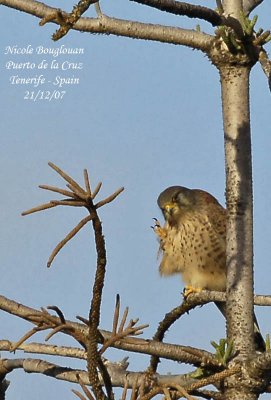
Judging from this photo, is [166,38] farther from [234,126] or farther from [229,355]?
[229,355]

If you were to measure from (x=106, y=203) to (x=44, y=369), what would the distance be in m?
1.34

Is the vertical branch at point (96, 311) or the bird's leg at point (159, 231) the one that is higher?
the bird's leg at point (159, 231)

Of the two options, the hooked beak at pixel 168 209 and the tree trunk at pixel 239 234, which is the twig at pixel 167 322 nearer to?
the tree trunk at pixel 239 234

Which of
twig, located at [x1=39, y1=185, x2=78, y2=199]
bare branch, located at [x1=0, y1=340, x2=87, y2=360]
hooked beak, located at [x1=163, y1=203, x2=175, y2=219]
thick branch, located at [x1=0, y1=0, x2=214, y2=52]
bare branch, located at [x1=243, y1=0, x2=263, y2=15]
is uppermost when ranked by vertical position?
hooked beak, located at [x1=163, y1=203, x2=175, y2=219]

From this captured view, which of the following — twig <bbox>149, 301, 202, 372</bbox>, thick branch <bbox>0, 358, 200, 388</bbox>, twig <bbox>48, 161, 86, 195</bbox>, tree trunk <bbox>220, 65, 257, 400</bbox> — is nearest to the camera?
twig <bbox>48, 161, 86, 195</bbox>

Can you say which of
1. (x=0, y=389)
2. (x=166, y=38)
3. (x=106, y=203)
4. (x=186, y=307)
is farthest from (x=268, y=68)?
(x=0, y=389)

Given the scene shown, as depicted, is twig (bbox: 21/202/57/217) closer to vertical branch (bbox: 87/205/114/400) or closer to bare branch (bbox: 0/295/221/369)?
vertical branch (bbox: 87/205/114/400)

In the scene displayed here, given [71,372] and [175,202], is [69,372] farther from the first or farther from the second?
[175,202]

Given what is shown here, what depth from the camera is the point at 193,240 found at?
18.8 ft

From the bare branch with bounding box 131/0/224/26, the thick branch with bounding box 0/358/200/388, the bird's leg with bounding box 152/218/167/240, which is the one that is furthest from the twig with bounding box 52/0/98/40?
the bird's leg with bounding box 152/218/167/240

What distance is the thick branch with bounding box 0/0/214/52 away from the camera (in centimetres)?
284

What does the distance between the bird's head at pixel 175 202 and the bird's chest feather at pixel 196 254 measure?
0.08 m

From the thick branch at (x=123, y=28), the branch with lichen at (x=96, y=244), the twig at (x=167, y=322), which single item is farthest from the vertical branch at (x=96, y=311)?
the thick branch at (x=123, y=28)

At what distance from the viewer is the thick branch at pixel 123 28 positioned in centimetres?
284
